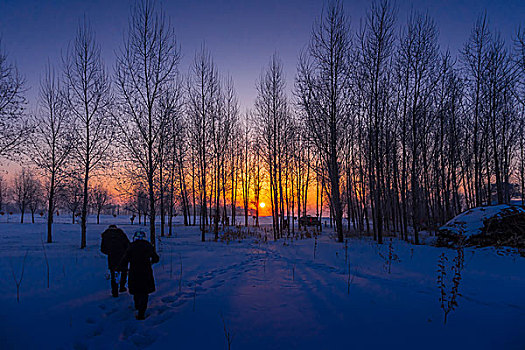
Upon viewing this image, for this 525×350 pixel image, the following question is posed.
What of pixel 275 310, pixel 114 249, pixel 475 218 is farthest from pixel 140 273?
pixel 475 218

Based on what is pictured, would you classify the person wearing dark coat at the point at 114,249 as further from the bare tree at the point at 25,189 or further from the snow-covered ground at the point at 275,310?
the bare tree at the point at 25,189

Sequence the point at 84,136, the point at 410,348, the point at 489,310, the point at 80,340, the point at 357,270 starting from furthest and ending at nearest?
1. the point at 84,136
2. the point at 357,270
3. the point at 489,310
4. the point at 80,340
5. the point at 410,348

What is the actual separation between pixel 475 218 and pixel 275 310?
1001 cm

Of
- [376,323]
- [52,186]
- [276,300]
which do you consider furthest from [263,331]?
[52,186]

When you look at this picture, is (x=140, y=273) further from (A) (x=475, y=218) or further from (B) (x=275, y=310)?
(A) (x=475, y=218)

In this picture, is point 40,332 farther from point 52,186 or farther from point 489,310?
point 52,186

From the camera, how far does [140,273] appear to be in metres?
4.40

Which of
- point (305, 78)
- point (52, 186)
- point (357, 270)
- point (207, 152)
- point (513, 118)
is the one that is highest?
point (305, 78)

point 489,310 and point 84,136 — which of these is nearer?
point 489,310

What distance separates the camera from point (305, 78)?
13.7 metres

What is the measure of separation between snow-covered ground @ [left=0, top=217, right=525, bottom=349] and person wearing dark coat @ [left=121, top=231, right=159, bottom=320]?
0.96 ft

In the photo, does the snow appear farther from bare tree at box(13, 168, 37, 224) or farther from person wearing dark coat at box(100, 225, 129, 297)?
bare tree at box(13, 168, 37, 224)

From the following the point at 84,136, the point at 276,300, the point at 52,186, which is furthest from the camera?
the point at 52,186

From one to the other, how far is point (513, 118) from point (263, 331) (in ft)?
71.1
